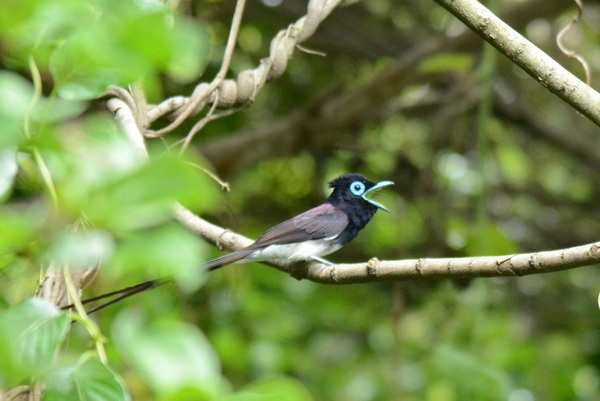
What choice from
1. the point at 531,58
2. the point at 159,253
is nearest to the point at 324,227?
the point at 531,58

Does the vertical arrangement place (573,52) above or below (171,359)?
below

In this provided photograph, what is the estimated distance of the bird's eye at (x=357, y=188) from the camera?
336cm

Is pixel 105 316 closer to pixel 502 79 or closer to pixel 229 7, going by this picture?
pixel 229 7

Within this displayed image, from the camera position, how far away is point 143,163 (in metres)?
0.62

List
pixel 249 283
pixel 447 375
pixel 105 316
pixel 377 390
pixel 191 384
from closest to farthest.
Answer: pixel 191 384, pixel 447 375, pixel 105 316, pixel 249 283, pixel 377 390

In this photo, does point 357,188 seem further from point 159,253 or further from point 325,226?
point 159,253

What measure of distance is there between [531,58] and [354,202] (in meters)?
1.64

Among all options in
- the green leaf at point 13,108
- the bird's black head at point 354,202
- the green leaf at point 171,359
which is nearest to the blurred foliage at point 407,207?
the bird's black head at point 354,202

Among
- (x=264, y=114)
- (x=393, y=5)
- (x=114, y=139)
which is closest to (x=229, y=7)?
(x=264, y=114)

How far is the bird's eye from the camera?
3357 millimetres

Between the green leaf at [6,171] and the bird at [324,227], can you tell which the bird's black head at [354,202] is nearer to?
the bird at [324,227]

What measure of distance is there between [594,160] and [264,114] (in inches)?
76.8

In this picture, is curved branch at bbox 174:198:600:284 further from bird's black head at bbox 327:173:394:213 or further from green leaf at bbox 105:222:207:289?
bird's black head at bbox 327:173:394:213

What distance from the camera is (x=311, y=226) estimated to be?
10.3 ft
